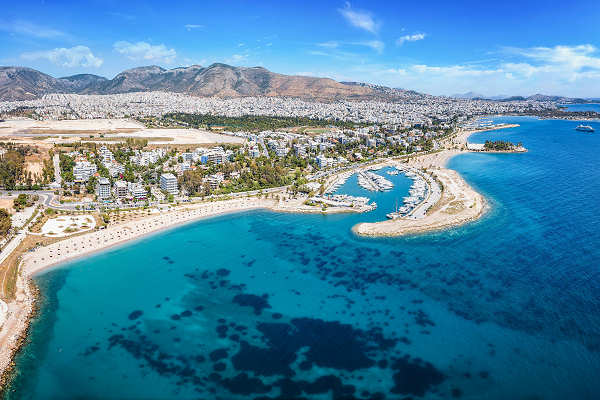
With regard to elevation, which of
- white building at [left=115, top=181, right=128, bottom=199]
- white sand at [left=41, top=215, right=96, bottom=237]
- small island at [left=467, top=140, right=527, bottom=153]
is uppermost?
small island at [left=467, top=140, right=527, bottom=153]

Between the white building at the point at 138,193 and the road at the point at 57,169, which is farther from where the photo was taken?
the road at the point at 57,169

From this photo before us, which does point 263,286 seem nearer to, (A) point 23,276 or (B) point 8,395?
(B) point 8,395

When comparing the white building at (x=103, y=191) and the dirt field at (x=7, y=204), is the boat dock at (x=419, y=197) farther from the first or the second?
the dirt field at (x=7, y=204)

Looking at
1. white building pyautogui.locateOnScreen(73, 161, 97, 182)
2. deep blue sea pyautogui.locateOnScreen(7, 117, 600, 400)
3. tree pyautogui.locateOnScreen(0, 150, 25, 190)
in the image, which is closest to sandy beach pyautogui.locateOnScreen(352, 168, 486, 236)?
deep blue sea pyautogui.locateOnScreen(7, 117, 600, 400)

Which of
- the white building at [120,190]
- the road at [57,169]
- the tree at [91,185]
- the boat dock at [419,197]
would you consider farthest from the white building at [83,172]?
the boat dock at [419,197]

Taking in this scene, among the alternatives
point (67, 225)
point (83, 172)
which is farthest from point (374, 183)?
point (83, 172)

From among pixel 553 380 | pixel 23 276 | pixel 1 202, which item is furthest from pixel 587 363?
pixel 1 202

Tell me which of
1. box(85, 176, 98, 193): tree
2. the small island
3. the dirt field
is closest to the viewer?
the dirt field

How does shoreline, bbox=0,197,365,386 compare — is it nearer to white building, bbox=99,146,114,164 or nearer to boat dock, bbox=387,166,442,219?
boat dock, bbox=387,166,442,219

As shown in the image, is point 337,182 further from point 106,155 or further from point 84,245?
point 106,155

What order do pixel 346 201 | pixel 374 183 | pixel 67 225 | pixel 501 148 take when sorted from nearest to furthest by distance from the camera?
Result: pixel 67 225 → pixel 346 201 → pixel 374 183 → pixel 501 148
